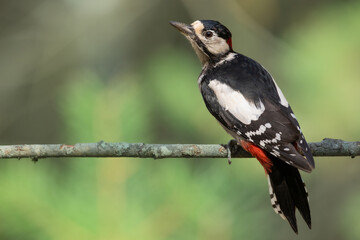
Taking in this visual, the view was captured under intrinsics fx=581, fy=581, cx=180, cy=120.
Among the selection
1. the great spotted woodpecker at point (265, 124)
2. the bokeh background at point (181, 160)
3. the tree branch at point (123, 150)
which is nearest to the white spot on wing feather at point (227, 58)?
the great spotted woodpecker at point (265, 124)

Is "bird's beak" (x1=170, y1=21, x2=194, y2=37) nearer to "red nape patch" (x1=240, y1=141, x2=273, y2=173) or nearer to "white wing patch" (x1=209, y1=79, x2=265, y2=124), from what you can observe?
"white wing patch" (x1=209, y1=79, x2=265, y2=124)

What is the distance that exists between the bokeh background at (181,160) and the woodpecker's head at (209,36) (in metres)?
0.37

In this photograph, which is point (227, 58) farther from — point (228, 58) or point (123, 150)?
point (123, 150)

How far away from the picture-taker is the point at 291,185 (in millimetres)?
2936

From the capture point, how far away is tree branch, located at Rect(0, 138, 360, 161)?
237 cm

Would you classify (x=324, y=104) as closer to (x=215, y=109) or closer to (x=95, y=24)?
(x=215, y=109)

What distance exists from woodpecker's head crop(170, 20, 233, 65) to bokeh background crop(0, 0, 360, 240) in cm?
37

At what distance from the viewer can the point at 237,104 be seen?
3037 mm

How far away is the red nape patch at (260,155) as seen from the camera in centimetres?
288

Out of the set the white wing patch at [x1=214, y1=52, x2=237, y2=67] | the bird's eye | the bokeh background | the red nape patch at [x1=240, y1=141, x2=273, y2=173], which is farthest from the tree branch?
the bird's eye

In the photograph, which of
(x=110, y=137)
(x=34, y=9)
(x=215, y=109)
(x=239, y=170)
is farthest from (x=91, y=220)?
(x=34, y=9)

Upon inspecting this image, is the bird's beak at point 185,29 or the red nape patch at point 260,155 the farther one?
the bird's beak at point 185,29

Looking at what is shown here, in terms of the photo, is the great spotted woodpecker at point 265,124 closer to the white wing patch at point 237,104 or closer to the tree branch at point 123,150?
the white wing patch at point 237,104

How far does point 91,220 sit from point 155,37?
12.9 ft
